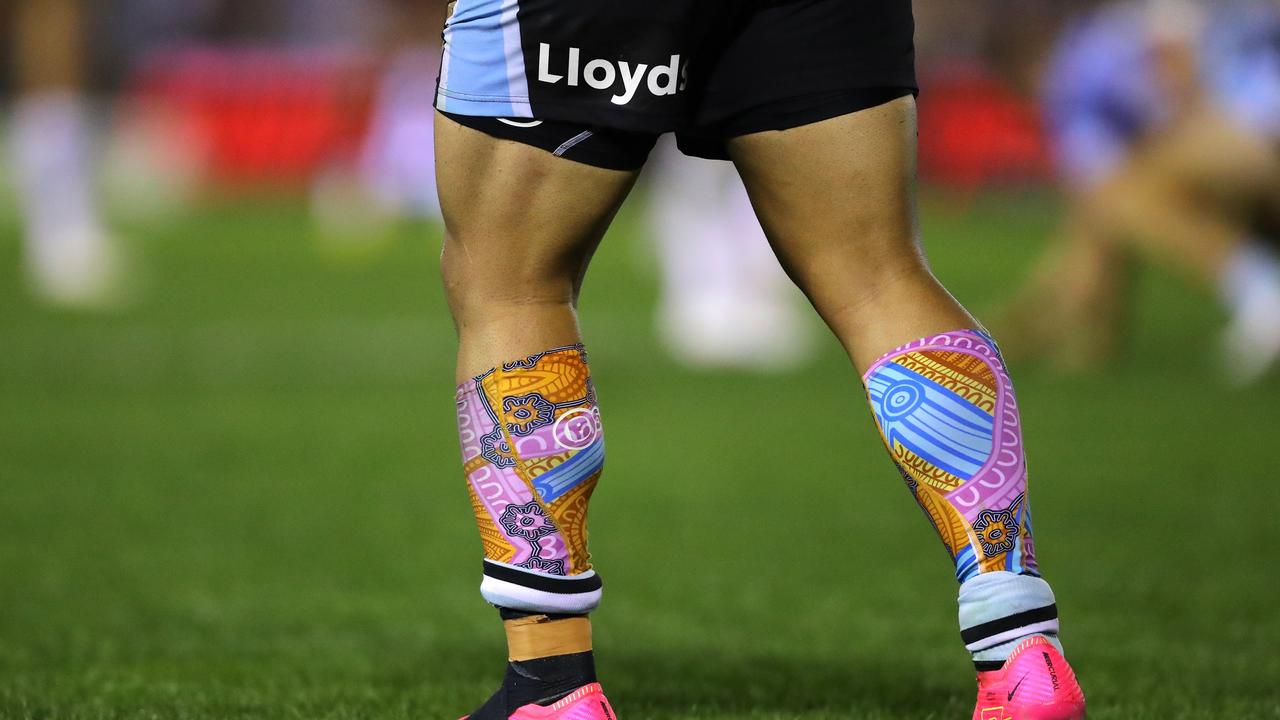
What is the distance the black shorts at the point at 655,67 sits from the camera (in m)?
2.05

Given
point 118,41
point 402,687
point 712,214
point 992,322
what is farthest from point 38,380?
point 118,41

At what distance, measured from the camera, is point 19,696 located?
250 cm

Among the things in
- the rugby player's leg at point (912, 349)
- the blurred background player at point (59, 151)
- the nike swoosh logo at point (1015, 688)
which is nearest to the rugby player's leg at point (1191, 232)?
the rugby player's leg at point (912, 349)

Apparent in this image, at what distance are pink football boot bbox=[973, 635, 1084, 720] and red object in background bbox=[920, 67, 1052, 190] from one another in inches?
631

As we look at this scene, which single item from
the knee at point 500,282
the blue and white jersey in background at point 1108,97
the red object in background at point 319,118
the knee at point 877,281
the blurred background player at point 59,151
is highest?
the red object in background at point 319,118

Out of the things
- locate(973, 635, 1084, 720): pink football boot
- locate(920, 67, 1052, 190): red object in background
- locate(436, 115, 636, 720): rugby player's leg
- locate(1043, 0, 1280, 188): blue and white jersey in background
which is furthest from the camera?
locate(920, 67, 1052, 190): red object in background

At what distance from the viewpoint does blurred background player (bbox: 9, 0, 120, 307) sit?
10.5 meters

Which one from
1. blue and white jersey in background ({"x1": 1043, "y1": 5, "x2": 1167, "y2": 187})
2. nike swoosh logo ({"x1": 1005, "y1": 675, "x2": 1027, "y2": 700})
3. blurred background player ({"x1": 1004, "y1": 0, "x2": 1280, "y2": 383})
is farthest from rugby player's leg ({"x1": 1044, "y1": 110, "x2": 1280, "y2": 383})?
nike swoosh logo ({"x1": 1005, "y1": 675, "x2": 1027, "y2": 700})

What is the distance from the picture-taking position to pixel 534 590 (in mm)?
2117

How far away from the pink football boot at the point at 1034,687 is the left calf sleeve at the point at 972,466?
0.02 m

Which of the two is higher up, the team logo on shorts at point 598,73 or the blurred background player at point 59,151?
the blurred background player at point 59,151

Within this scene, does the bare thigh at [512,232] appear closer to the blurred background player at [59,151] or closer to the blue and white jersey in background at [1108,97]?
the blue and white jersey in background at [1108,97]

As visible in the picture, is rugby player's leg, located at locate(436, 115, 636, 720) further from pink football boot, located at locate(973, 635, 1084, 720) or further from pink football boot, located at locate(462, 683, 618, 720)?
pink football boot, located at locate(973, 635, 1084, 720)

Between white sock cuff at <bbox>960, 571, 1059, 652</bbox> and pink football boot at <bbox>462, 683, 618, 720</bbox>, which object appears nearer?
white sock cuff at <bbox>960, 571, 1059, 652</bbox>
